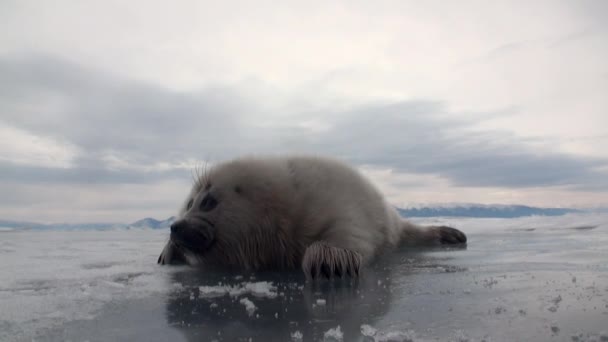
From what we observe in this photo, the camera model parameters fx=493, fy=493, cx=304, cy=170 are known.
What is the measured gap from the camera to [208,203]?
4.17 meters

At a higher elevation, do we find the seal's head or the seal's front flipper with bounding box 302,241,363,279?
the seal's head

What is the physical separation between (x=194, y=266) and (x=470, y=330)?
9.83 ft

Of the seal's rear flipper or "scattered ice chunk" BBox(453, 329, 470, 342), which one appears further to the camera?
the seal's rear flipper

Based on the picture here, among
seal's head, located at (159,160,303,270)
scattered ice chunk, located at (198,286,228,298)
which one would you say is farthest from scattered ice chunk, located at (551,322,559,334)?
seal's head, located at (159,160,303,270)

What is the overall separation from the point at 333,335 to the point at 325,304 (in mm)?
587

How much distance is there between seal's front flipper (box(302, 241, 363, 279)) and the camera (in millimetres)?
3262

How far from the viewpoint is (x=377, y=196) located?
4996mm

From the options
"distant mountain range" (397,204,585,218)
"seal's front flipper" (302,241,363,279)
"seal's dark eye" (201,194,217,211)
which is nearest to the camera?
"seal's front flipper" (302,241,363,279)

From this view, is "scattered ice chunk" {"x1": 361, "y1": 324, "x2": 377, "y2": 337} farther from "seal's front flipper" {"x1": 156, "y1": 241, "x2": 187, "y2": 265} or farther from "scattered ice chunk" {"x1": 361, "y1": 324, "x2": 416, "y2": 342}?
"seal's front flipper" {"x1": 156, "y1": 241, "x2": 187, "y2": 265}

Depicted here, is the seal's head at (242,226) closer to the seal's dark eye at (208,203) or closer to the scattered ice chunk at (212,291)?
the seal's dark eye at (208,203)

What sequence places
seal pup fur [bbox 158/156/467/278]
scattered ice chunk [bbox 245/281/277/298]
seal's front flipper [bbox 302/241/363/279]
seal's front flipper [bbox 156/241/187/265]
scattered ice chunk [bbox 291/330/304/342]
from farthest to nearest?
seal's front flipper [bbox 156/241/187/265] → seal pup fur [bbox 158/156/467/278] → seal's front flipper [bbox 302/241/363/279] → scattered ice chunk [bbox 245/281/277/298] → scattered ice chunk [bbox 291/330/304/342]

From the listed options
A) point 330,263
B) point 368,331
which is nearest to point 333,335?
point 368,331

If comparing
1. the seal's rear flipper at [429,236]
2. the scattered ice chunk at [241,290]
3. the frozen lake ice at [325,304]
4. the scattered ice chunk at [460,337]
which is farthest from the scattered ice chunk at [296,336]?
the seal's rear flipper at [429,236]

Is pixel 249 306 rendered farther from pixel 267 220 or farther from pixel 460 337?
pixel 267 220
